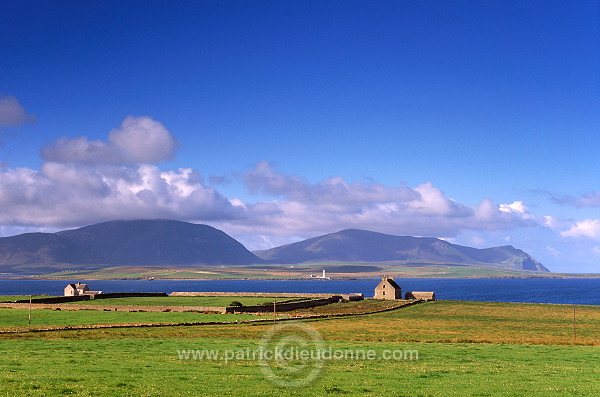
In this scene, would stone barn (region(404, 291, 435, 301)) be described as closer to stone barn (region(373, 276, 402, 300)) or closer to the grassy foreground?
stone barn (region(373, 276, 402, 300))

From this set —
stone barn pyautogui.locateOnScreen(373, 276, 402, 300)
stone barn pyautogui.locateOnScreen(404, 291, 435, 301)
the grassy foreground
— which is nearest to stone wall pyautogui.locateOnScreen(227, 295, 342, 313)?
stone barn pyautogui.locateOnScreen(373, 276, 402, 300)

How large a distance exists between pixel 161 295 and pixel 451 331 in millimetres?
85391

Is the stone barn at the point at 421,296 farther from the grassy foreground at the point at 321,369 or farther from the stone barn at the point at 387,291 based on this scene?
the grassy foreground at the point at 321,369

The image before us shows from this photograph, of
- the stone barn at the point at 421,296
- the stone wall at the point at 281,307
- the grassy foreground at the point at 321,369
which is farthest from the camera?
the stone barn at the point at 421,296

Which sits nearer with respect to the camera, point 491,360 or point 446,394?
point 446,394

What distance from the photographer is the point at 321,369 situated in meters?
32.4

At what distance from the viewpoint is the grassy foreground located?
25.4m

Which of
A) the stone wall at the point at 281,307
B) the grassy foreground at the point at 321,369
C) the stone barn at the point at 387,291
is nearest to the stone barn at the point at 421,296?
the stone barn at the point at 387,291

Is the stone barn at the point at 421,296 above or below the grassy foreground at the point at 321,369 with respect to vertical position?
below

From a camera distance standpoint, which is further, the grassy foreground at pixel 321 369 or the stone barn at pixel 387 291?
the stone barn at pixel 387 291

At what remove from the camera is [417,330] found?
64125 mm

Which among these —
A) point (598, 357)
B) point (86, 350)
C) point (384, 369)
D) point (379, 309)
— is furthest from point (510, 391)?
point (379, 309)

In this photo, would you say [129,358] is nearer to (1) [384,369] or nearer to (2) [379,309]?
(1) [384,369]

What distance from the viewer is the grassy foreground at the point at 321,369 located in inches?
1000
